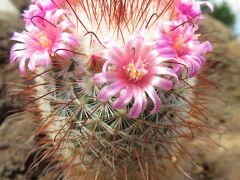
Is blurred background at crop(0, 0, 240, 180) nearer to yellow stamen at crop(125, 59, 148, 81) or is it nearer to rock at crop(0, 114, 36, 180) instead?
rock at crop(0, 114, 36, 180)

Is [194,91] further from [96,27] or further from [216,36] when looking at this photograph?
[216,36]

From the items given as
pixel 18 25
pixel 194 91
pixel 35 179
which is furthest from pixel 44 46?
pixel 18 25

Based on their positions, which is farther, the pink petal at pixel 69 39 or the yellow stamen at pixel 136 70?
the pink petal at pixel 69 39

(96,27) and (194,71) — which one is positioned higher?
(96,27)

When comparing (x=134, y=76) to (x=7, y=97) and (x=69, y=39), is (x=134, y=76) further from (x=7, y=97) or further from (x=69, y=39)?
(x=7, y=97)

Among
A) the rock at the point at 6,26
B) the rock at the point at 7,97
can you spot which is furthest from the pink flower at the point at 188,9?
the rock at the point at 6,26

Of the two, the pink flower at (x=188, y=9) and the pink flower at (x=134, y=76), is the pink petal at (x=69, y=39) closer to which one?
the pink flower at (x=134, y=76)

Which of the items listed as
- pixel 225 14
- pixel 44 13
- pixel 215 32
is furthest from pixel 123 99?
pixel 225 14
